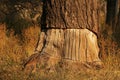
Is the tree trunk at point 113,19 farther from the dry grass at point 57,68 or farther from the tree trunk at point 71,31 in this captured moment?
the tree trunk at point 71,31

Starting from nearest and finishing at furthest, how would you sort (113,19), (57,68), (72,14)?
(57,68) → (72,14) → (113,19)

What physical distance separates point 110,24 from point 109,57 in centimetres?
218

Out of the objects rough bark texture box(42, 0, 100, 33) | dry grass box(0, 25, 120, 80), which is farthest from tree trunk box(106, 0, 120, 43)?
rough bark texture box(42, 0, 100, 33)

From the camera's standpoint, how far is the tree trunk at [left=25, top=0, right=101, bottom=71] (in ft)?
16.3

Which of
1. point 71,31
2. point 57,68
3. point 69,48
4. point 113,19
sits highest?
point 113,19

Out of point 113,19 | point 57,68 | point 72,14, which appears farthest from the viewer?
point 113,19

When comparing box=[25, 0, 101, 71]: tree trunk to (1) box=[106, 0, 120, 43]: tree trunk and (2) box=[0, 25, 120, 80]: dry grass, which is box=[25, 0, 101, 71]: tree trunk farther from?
(1) box=[106, 0, 120, 43]: tree trunk

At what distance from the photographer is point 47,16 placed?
5.14 metres

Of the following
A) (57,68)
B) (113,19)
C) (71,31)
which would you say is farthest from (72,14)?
(113,19)

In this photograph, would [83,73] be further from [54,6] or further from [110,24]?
[110,24]

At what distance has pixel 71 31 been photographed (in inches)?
198

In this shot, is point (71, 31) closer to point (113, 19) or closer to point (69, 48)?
point (69, 48)

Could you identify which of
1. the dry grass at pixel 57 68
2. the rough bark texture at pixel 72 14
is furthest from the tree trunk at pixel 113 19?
the rough bark texture at pixel 72 14

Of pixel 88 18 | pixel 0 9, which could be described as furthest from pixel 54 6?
pixel 0 9
